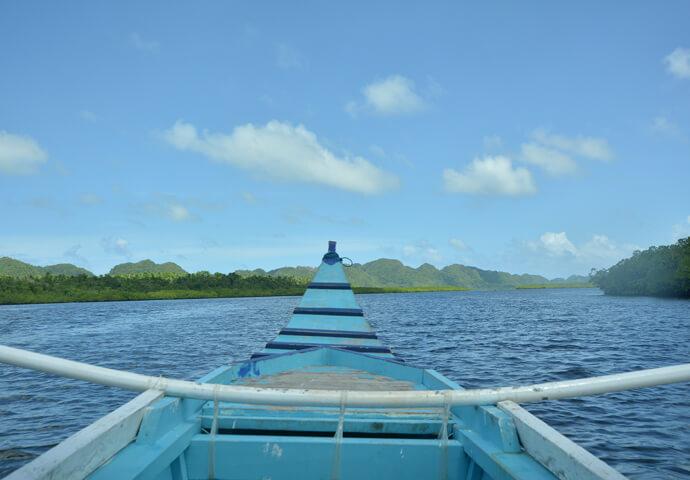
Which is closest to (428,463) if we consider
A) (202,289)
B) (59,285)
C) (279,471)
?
(279,471)

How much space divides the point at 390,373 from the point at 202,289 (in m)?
118

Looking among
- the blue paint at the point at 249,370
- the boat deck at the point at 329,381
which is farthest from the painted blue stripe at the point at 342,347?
the blue paint at the point at 249,370

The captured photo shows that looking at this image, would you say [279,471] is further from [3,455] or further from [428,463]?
[3,455]

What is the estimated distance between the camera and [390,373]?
734 centimetres

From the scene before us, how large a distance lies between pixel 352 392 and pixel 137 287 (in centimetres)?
11387

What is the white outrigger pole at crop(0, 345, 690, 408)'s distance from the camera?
2746 mm

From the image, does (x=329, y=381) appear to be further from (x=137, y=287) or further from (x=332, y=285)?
(x=137, y=287)

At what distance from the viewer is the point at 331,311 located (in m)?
11.7

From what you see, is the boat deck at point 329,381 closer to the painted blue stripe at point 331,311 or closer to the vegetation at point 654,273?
the painted blue stripe at point 331,311

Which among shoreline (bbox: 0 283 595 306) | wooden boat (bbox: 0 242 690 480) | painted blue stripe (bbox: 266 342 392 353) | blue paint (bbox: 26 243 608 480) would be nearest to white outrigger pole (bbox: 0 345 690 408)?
wooden boat (bbox: 0 242 690 480)

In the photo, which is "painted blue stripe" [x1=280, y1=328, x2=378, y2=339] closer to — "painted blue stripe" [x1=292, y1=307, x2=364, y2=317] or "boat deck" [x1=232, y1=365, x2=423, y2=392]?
"painted blue stripe" [x1=292, y1=307, x2=364, y2=317]

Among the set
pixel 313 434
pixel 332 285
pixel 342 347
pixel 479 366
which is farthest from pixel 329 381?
pixel 479 366

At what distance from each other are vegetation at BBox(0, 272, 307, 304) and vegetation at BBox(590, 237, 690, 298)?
91.6 metres

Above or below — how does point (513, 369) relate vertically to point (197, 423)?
below
